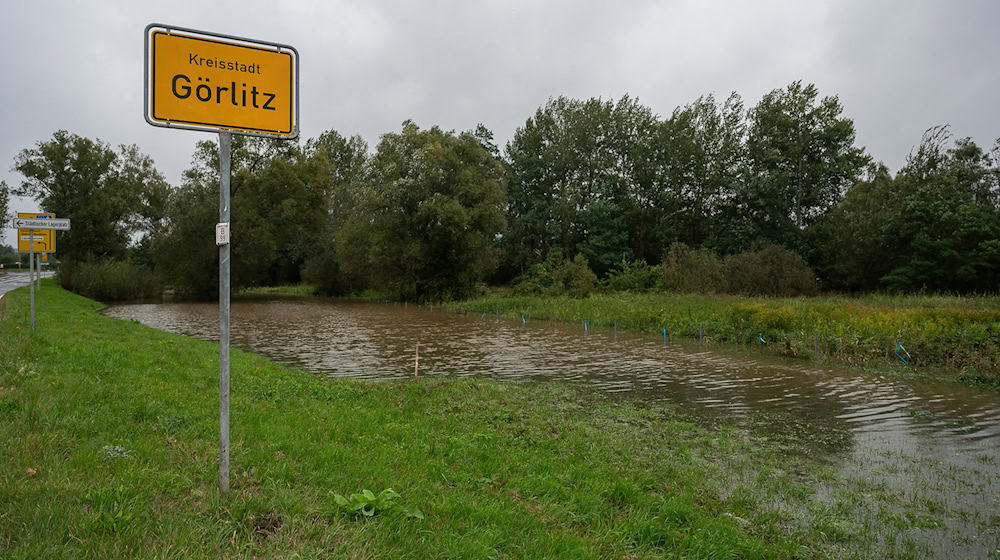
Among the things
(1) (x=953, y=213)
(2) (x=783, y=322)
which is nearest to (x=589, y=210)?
(1) (x=953, y=213)

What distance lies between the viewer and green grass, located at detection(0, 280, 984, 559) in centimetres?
354

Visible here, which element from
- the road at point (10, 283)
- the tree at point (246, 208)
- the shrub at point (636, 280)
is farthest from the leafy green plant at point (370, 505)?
the tree at point (246, 208)

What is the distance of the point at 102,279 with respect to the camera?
4366 cm

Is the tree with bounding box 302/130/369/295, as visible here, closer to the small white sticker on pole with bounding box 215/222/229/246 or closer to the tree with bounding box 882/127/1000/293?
the tree with bounding box 882/127/1000/293

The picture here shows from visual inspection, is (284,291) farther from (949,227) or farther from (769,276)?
(949,227)

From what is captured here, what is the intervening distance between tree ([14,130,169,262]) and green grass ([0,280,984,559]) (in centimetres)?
4508

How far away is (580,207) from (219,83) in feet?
176

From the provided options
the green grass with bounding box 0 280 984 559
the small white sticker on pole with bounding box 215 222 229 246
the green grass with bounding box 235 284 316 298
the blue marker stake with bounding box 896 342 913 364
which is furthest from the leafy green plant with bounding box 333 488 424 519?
the green grass with bounding box 235 284 316 298

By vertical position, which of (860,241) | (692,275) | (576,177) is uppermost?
(576,177)

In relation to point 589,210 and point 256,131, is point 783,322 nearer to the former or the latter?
point 256,131

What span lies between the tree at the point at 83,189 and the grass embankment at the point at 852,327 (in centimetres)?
4078

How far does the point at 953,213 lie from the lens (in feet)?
115

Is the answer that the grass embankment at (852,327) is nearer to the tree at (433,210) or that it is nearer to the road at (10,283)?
the tree at (433,210)

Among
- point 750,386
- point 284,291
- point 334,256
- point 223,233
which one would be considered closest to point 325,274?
point 334,256
